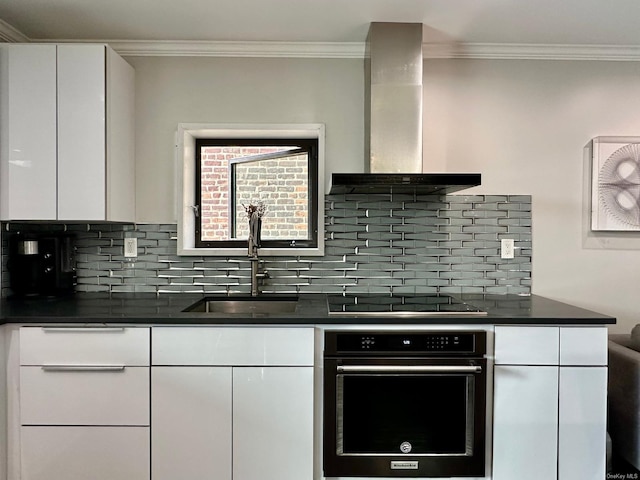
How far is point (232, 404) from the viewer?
6.22ft

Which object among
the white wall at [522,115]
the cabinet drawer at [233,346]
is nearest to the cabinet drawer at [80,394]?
the cabinet drawer at [233,346]

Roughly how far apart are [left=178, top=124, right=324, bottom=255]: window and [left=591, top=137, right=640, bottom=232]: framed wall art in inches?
59.6

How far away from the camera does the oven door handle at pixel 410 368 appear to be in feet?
6.12

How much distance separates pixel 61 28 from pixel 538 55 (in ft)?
8.12

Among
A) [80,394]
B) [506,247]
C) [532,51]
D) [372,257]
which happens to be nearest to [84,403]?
[80,394]

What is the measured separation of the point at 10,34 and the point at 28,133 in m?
0.62

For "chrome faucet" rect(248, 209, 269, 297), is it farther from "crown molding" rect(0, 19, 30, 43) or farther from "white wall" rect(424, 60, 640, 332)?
"crown molding" rect(0, 19, 30, 43)

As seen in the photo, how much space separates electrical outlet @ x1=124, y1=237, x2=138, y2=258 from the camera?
254cm

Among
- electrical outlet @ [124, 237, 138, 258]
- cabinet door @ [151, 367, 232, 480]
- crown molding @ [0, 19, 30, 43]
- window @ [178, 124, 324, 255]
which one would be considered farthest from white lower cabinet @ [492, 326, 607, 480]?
crown molding @ [0, 19, 30, 43]

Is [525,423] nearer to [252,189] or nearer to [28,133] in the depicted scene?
[252,189]

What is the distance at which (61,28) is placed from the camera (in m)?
2.34

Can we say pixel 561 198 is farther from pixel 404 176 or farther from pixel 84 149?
pixel 84 149

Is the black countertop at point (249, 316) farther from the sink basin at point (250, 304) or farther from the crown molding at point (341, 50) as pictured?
the crown molding at point (341, 50)

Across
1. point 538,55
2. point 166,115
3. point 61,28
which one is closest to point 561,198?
point 538,55
